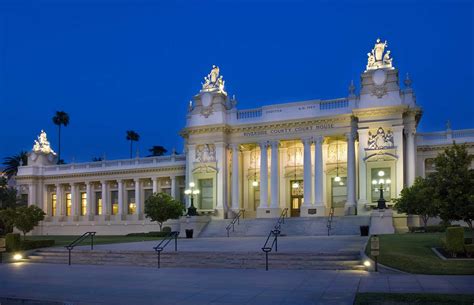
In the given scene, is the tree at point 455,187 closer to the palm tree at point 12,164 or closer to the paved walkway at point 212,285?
the paved walkway at point 212,285

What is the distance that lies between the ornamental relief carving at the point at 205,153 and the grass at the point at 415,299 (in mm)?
37235

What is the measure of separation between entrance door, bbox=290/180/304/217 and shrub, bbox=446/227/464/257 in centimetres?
3030

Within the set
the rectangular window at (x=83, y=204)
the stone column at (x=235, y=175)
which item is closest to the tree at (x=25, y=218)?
the stone column at (x=235, y=175)

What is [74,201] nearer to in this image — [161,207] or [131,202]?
[131,202]

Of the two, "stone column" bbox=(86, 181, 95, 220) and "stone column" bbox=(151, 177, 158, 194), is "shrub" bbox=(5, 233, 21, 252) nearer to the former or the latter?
"stone column" bbox=(151, 177, 158, 194)

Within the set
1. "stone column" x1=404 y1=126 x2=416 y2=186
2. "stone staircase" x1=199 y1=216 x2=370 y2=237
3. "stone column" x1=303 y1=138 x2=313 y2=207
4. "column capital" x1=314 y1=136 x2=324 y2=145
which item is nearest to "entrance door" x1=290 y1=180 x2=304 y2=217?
"stone column" x1=303 y1=138 x2=313 y2=207

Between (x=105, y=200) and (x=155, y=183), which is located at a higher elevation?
(x=155, y=183)

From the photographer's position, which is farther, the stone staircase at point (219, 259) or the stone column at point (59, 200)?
the stone column at point (59, 200)

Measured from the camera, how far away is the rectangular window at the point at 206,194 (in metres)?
50.1

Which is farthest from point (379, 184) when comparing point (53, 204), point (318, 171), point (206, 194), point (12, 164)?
point (12, 164)

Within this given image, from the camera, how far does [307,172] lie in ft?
153

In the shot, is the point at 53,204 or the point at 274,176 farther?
the point at 53,204

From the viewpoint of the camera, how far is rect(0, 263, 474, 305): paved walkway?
550 inches

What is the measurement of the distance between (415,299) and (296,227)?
2876 cm
